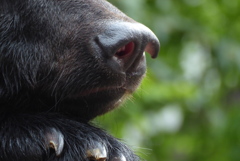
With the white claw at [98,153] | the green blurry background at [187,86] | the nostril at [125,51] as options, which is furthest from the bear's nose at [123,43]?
the green blurry background at [187,86]

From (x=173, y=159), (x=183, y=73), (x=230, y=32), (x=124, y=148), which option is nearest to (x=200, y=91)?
(x=183, y=73)

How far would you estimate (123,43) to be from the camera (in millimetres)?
3133

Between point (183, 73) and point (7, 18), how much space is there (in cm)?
477

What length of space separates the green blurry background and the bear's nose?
9.83ft

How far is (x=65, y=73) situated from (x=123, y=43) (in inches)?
16.6

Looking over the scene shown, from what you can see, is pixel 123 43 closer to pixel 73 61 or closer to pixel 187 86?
pixel 73 61

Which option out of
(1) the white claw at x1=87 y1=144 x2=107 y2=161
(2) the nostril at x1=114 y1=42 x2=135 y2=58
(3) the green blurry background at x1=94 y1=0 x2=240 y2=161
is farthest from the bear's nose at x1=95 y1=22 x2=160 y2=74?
(3) the green blurry background at x1=94 y1=0 x2=240 y2=161

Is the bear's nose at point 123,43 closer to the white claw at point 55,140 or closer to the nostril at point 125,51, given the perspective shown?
the nostril at point 125,51

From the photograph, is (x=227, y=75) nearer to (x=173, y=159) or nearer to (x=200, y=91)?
(x=200, y=91)

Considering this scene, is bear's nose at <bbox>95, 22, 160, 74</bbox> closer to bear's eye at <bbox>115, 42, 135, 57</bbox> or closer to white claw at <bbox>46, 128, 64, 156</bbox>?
bear's eye at <bbox>115, 42, 135, 57</bbox>

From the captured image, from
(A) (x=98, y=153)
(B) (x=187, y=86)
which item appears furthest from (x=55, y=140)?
(B) (x=187, y=86)

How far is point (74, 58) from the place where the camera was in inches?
131

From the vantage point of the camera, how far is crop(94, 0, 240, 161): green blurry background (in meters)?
7.06

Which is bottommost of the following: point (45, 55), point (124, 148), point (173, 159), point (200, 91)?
point (173, 159)
